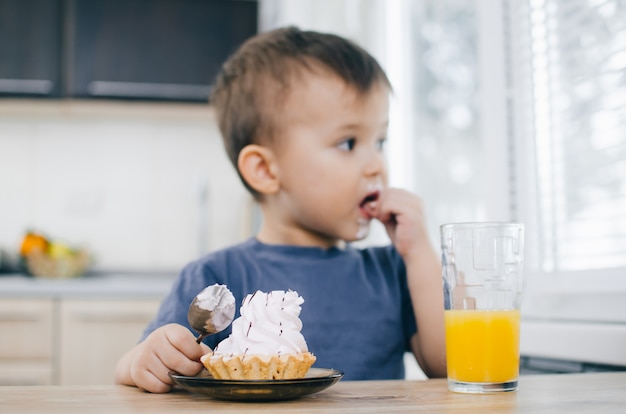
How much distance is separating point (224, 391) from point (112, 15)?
9.35 ft

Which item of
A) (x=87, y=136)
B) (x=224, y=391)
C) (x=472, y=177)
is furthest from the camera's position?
(x=87, y=136)

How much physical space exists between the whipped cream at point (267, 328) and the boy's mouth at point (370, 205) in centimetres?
52

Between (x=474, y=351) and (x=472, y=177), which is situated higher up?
(x=472, y=177)

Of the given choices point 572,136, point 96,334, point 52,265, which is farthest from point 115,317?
point 572,136

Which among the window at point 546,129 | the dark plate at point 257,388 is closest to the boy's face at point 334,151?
the window at point 546,129

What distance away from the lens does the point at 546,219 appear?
140cm

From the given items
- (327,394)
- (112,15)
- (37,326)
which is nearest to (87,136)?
(112,15)

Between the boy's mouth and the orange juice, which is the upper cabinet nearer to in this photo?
the boy's mouth

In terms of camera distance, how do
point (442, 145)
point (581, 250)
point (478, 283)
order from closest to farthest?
point (478, 283) → point (581, 250) → point (442, 145)

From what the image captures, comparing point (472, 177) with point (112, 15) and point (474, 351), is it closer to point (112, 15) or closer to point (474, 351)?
point (474, 351)

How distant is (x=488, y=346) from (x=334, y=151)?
1.83 feet

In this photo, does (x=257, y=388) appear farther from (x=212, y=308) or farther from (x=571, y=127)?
(x=571, y=127)

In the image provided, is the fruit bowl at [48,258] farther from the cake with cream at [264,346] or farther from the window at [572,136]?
the cake with cream at [264,346]

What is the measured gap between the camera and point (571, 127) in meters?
1.34
